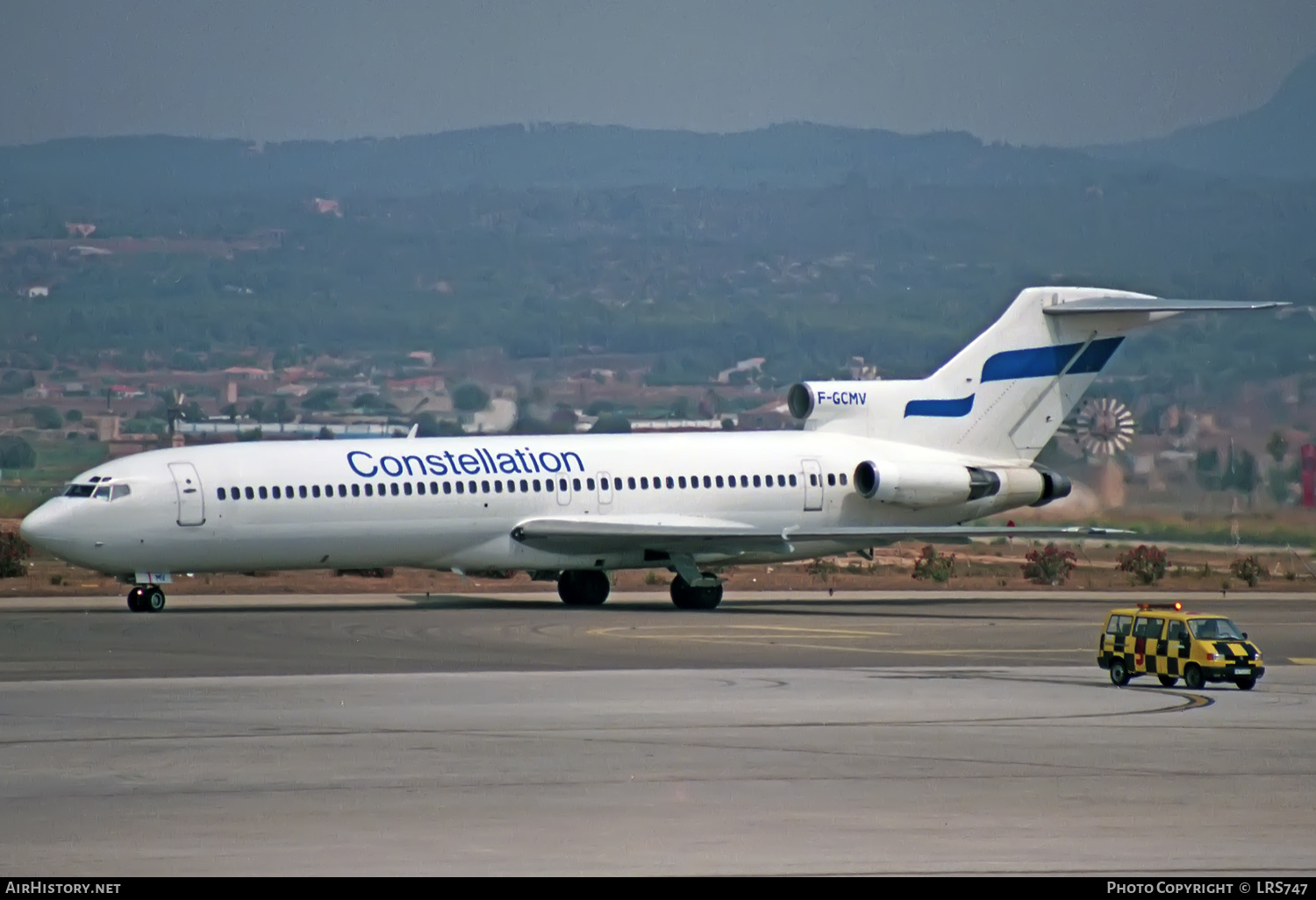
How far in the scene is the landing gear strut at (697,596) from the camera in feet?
147

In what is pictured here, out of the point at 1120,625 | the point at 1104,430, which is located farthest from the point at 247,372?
the point at 1120,625

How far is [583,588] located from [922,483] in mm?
7620

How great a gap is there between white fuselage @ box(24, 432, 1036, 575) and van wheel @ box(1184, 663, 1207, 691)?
20.3 m

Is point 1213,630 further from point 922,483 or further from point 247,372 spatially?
point 247,372

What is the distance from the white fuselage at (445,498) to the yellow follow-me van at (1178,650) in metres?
18.9

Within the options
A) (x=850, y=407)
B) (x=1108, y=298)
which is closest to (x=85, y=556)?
(x=850, y=407)

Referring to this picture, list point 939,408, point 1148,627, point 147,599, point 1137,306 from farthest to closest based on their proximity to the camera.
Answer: point 939,408 → point 1137,306 → point 147,599 → point 1148,627

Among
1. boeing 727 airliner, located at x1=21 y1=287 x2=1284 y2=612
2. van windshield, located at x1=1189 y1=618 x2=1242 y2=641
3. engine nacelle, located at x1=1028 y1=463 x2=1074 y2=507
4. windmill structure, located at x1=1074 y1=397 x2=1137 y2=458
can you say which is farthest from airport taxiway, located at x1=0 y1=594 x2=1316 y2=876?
windmill structure, located at x1=1074 y1=397 x2=1137 y2=458

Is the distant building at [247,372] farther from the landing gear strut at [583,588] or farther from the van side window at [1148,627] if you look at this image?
the van side window at [1148,627]

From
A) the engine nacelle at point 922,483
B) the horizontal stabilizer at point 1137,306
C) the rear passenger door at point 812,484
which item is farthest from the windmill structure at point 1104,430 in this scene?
the rear passenger door at point 812,484

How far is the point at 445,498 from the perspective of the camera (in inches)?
1710

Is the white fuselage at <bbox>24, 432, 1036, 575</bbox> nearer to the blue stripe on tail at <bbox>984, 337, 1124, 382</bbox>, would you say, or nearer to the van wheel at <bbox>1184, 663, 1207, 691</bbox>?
the blue stripe on tail at <bbox>984, 337, 1124, 382</bbox>

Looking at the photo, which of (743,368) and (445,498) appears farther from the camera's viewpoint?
(743,368)
